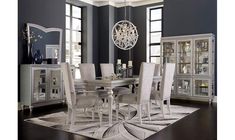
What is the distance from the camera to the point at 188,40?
6.20 m

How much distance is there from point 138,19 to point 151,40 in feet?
2.90

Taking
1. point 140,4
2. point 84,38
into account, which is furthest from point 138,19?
point 84,38

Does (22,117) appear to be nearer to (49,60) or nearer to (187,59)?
(49,60)

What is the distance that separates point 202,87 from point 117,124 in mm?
3247

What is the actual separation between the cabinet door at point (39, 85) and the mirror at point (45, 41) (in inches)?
20.4

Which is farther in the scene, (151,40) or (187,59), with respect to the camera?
(151,40)

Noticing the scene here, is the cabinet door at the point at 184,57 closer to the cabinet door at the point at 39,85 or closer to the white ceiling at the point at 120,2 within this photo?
the white ceiling at the point at 120,2

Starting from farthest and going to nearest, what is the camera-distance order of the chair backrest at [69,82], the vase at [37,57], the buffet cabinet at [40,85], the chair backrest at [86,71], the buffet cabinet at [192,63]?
the buffet cabinet at [192,63] < the vase at [37,57] < the buffet cabinet at [40,85] < the chair backrest at [86,71] < the chair backrest at [69,82]

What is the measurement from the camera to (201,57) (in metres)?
6.00

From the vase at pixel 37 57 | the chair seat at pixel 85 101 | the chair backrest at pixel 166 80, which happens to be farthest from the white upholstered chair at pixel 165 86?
the vase at pixel 37 57

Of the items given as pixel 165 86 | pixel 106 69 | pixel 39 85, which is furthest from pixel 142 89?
pixel 39 85

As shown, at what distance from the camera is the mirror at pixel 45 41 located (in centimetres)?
524

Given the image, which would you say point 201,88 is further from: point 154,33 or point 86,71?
point 86,71
